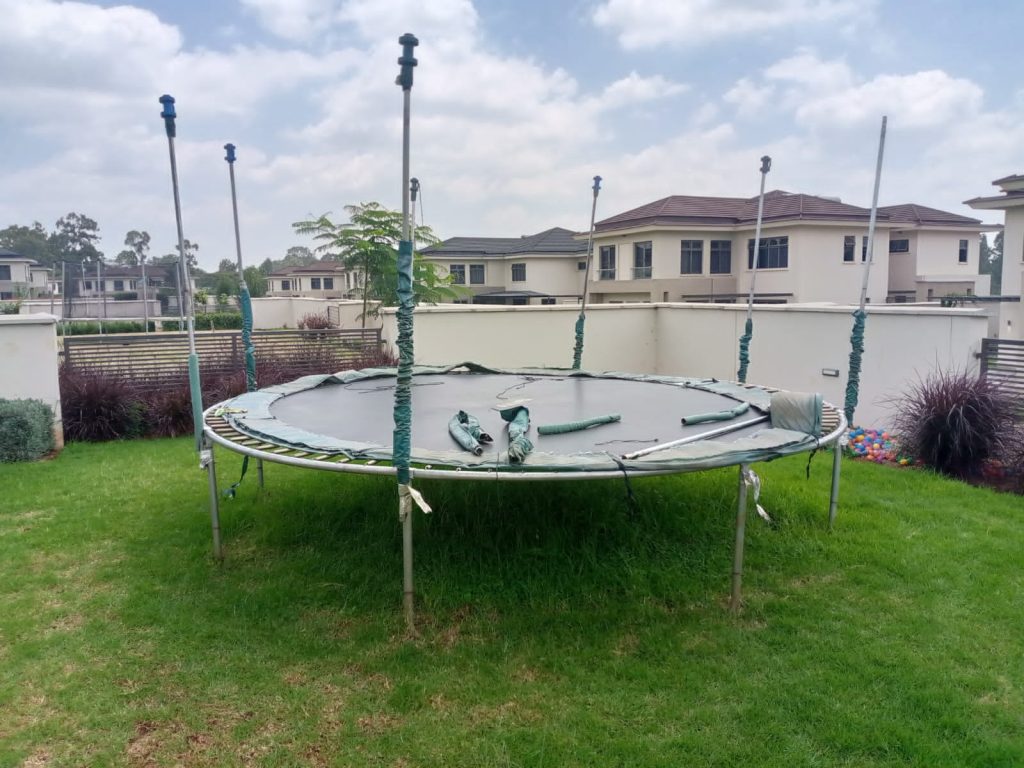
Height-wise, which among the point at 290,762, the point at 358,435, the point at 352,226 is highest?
the point at 352,226

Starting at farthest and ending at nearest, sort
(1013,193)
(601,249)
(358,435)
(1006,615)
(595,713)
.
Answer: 1. (601,249)
2. (1013,193)
3. (358,435)
4. (1006,615)
5. (595,713)

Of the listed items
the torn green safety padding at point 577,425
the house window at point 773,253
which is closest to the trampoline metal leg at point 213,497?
the torn green safety padding at point 577,425

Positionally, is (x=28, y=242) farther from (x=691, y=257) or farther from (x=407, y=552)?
(x=407, y=552)

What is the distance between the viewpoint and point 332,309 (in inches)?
640

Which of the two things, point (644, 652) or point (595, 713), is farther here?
point (644, 652)

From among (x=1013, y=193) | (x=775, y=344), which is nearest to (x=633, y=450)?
(x=775, y=344)

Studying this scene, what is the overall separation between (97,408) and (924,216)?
2298 centimetres

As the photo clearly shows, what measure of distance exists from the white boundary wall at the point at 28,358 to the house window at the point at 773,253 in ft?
53.9

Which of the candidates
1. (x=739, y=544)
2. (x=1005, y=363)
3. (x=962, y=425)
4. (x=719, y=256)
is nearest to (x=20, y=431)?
(x=739, y=544)

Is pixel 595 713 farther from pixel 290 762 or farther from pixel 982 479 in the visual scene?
pixel 982 479

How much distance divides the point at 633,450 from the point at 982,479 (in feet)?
9.83

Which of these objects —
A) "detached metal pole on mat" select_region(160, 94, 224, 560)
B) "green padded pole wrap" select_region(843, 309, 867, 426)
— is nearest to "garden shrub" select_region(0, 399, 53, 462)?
"detached metal pole on mat" select_region(160, 94, 224, 560)

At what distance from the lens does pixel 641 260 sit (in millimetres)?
20562

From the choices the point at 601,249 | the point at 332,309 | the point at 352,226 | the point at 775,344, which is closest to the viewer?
the point at 775,344
